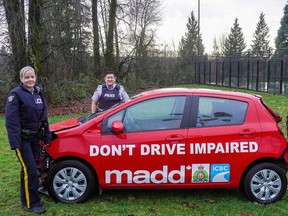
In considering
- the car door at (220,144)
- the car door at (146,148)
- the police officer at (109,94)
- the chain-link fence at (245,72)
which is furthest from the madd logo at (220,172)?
the chain-link fence at (245,72)

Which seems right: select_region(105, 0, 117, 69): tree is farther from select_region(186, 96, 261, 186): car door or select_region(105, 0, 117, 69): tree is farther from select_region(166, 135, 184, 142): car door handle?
select_region(166, 135, 184, 142): car door handle

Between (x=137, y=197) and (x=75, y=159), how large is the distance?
1.05 meters

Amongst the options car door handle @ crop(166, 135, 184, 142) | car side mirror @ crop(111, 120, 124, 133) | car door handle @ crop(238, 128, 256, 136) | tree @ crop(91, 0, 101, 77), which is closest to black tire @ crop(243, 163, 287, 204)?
car door handle @ crop(238, 128, 256, 136)

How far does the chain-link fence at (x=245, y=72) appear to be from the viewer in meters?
20.5

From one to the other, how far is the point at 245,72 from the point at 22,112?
22.8 metres

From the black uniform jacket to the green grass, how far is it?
1.04 m

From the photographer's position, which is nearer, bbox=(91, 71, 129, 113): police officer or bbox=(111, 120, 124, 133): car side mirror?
bbox=(111, 120, 124, 133): car side mirror

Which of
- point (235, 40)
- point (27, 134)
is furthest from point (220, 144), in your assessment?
point (235, 40)

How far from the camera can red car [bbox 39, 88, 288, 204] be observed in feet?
15.3

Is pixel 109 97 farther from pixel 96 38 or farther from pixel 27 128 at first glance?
pixel 96 38

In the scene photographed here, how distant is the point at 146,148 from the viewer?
4641mm

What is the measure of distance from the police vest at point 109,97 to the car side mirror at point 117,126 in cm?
191

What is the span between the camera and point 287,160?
4.81 meters

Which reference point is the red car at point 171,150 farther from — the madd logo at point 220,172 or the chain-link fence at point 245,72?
the chain-link fence at point 245,72
